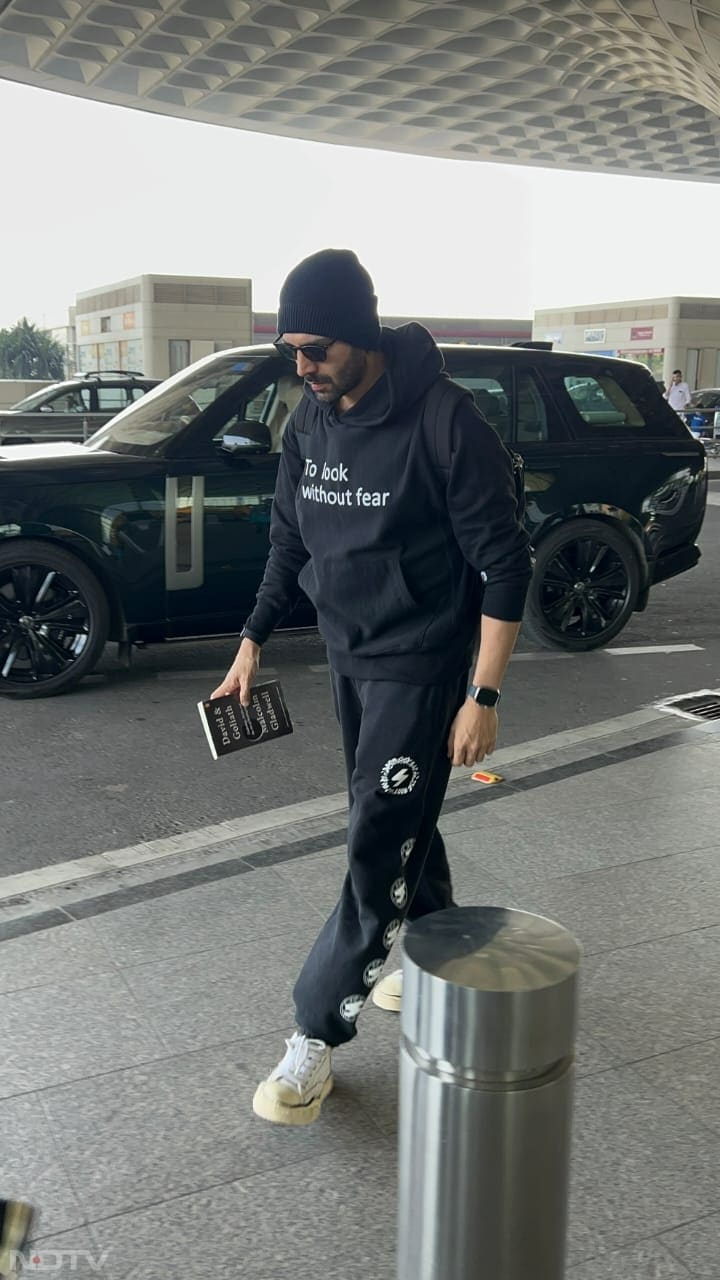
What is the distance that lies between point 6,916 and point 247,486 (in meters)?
3.55

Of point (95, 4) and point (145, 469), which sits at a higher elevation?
point (95, 4)

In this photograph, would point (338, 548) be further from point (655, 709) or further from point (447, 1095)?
point (655, 709)

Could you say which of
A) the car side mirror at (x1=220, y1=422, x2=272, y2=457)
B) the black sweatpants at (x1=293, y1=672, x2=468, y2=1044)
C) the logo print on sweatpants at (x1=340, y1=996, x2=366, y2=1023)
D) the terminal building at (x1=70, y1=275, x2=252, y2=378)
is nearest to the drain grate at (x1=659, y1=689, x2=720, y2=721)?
the car side mirror at (x1=220, y1=422, x2=272, y2=457)

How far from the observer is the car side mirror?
6621 mm

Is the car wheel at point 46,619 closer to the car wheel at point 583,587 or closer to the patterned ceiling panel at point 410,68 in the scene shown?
the car wheel at point 583,587

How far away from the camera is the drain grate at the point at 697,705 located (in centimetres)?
630

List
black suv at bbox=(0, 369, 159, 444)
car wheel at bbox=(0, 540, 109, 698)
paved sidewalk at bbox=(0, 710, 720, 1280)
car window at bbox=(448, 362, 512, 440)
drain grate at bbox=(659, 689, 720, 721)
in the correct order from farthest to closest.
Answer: black suv at bbox=(0, 369, 159, 444) → car window at bbox=(448, 362, 512, 440) → car wheel at bbox=(0, 540, 109, 698) → drain grate at bbox=(659, 689, 720, 721) → paved sidewalk at bbox=(0, 710, 720, 1280)

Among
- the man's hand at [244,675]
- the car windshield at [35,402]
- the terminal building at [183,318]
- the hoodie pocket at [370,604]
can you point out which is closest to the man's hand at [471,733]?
the hoodie pocket at [370,604]

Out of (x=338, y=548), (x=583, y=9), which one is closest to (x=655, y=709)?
(x=338, y=548)

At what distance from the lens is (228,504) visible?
6824 mm

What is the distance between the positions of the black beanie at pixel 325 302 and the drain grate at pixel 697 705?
4.21 metres

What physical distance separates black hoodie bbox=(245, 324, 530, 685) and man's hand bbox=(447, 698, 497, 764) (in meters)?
0.09

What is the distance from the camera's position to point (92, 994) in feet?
10.6

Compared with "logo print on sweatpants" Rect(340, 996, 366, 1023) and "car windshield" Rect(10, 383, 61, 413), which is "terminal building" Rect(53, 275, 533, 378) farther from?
"logo print on sweatpants" Rect(340, 996, 366, 1023)
